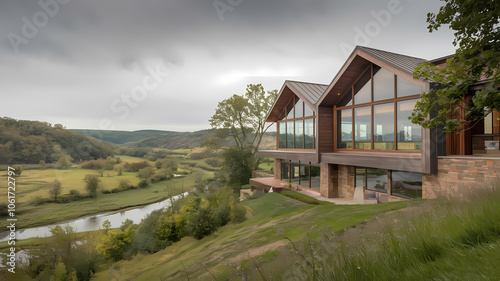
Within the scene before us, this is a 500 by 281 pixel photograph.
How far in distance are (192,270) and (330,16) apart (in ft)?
56.9

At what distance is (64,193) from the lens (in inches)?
1001

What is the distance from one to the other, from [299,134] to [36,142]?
23.3 meters

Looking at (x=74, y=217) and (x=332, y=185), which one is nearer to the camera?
(x=332, y=185)

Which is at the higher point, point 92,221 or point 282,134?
point 282,134

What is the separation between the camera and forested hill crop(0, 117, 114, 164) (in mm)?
19281

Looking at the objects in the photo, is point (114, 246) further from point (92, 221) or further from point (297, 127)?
point (92, 221)

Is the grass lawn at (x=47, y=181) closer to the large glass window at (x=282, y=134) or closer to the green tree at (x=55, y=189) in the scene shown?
the green tree at (x=55, y=189)

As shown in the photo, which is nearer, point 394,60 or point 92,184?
point 394,60

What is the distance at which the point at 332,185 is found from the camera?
1353cm

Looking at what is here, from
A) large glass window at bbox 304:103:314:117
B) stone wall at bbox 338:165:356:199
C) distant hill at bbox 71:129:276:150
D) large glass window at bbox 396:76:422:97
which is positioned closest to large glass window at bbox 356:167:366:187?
stone wall at bbox 338:165:356:199

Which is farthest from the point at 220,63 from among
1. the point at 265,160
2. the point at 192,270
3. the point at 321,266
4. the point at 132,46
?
the point at 321,266

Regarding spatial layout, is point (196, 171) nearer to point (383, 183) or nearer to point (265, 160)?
point (265, 160)

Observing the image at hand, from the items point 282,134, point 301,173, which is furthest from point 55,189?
point 301,173

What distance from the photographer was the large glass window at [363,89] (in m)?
12.2
